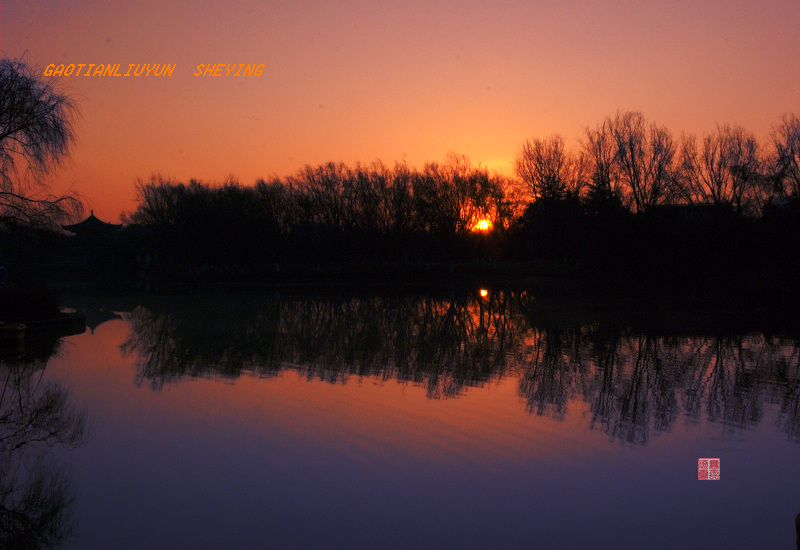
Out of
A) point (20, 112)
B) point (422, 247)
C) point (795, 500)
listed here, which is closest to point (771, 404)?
point (795, 500)

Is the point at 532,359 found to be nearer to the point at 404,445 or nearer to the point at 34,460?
the point at 404,445

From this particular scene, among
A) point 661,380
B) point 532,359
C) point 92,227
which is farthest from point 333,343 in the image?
point 92,227

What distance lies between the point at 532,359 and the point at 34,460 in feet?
34.0

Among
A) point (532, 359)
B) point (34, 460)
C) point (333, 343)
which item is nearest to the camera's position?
point (34, 460)

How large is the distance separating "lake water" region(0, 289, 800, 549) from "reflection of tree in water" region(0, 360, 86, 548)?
35mm

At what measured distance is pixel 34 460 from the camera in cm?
802

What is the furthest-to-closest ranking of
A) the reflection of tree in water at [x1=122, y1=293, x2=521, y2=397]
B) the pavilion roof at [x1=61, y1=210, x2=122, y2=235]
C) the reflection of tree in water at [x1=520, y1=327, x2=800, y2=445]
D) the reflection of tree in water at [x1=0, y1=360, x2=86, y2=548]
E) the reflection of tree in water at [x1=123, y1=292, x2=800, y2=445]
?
the pavilion roof at [x1=61, y1=210, x2=122, y2=235], the reflection of tree in water at [x1=122, y1=293, x2=521, y2=397], the reflection of tree in water at [x1=123, y1=292, x2=800, y2=445], the reflection of tree in water at [x1=520, y1=327, x2=800, y2=445], the reflection of tree in water at [x1=0, y1=360, x2=86, y2=548]

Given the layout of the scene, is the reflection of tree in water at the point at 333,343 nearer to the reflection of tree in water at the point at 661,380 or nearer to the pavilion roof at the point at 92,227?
the reflection of tree in water at the point at 661,380

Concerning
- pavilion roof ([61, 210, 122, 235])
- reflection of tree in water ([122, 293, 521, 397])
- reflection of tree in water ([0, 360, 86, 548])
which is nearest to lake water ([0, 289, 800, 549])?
reflection of tree in water ([0, 360, 86, 548])

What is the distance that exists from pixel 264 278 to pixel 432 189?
22149 mm

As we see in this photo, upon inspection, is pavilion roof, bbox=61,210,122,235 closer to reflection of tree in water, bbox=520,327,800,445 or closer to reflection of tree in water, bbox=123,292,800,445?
reflection of tree in water, bbox=123,292,800,445

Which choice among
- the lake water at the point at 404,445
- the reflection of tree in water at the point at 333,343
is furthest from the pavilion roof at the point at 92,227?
the lake water at the point at 404,445

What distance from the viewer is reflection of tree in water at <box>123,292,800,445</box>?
1039 cm

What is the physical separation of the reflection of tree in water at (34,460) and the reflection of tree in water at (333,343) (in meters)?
2.23
